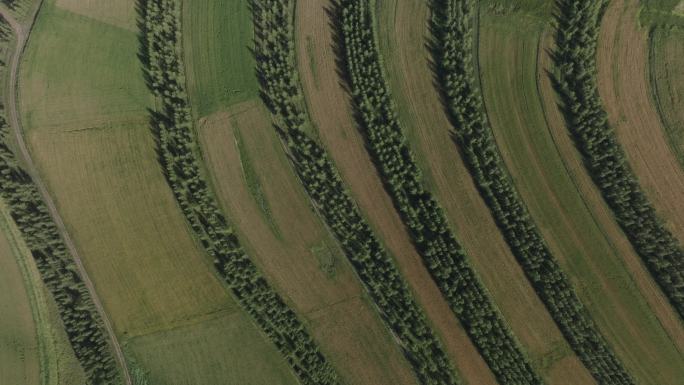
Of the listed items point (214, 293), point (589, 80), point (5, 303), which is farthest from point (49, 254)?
point (589, 80)

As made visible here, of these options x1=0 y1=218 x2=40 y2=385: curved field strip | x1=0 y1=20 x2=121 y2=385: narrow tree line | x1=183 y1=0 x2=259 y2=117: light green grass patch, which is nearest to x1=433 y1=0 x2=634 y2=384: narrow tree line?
x1=183 y1=0 x2=259 y2=117: light green grass patch

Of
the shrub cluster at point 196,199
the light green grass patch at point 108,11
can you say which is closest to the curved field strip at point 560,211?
the shrub cluster at point 196,199

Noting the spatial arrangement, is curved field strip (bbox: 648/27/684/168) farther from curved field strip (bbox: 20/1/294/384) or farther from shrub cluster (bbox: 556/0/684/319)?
curved field strip (bbox: 20/1/294/384)

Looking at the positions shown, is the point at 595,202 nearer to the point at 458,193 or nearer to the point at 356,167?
the point at 458,193

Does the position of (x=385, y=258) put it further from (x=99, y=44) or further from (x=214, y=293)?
(x=99, y=44)

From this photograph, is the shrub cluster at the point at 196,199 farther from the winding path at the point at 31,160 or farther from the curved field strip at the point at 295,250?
the winding path at the point at 31,160

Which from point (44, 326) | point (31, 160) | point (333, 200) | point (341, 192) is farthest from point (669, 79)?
point (44, 326)
